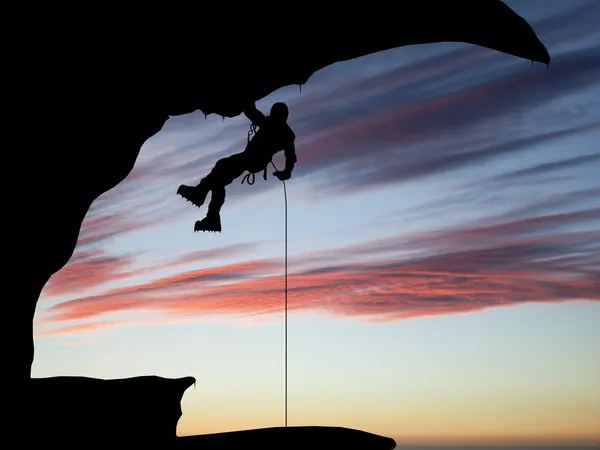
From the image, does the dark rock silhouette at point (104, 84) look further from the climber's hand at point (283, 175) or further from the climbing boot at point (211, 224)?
the climbing boot at point (211, 224)

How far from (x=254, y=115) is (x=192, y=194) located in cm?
159

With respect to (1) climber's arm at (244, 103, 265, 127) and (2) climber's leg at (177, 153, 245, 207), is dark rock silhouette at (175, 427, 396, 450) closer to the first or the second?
(2) climber's leg at (177, 153, 245, 207)

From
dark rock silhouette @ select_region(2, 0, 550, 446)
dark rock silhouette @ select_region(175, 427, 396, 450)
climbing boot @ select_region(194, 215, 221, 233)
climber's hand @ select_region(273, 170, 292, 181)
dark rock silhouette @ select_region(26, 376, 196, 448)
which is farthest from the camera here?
climber's hand @ select_region(273, 170, 292, 181)

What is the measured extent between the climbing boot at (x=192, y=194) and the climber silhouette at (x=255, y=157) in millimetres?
57

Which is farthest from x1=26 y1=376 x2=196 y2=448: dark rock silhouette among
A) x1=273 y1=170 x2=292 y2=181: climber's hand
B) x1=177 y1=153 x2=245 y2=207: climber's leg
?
x1=273 y1=170 x2=292 y2=181: climber's hand

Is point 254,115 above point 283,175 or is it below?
above

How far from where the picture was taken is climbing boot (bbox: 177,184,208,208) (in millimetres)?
11336

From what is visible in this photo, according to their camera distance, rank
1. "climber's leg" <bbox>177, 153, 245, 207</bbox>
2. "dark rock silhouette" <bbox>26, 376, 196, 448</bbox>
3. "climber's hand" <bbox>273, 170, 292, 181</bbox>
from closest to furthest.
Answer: "dark rock silhouette" <bbox>26, 376, 196, 448</bbox> < "climber's leg" <bbox>177, 153, 245, 207</bbox> < "climber's hand" <bbox>273, 170, 292, 181</bbox>

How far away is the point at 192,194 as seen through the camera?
37.2ft

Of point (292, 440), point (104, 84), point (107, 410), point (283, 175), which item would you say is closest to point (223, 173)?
point (283, 175)

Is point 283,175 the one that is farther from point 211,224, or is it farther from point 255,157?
point 211,224

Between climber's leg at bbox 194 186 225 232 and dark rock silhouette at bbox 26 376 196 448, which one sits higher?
climber's leg at bbox 194 186 225 232

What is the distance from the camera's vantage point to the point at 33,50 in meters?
9.76

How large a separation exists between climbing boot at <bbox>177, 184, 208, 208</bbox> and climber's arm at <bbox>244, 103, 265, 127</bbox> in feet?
4.55
